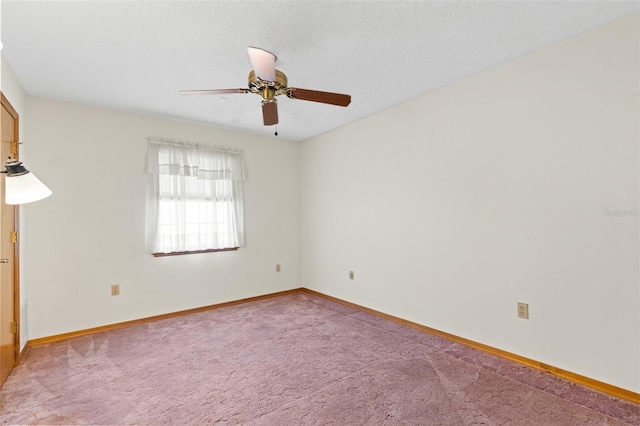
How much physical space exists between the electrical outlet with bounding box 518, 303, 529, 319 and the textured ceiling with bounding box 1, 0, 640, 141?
6.50 ft

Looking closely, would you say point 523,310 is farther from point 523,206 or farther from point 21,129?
point 21,129

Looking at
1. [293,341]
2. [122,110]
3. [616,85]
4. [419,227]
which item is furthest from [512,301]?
[122,110]

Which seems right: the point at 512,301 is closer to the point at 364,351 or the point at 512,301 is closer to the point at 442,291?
the point at 442,291

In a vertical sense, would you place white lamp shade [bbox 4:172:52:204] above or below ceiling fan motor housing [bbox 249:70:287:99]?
below

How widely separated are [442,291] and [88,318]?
3.65 metres

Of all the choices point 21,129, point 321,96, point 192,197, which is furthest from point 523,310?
point 21,129

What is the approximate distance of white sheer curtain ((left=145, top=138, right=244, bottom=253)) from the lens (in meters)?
3.72

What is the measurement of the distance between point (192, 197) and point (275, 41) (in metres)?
2.43

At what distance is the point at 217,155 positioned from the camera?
4.21 metres

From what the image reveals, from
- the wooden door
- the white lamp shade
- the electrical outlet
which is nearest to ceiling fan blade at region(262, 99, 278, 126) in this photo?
the white lamp shade

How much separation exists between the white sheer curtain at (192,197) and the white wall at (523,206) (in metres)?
1.83

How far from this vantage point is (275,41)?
220 cm

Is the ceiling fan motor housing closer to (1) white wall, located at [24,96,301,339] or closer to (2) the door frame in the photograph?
(2) the door frame

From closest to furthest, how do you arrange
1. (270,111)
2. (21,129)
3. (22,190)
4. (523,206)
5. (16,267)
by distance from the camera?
(22,190)
(270,111)
(523,206)
(16,267)
(21,129)
